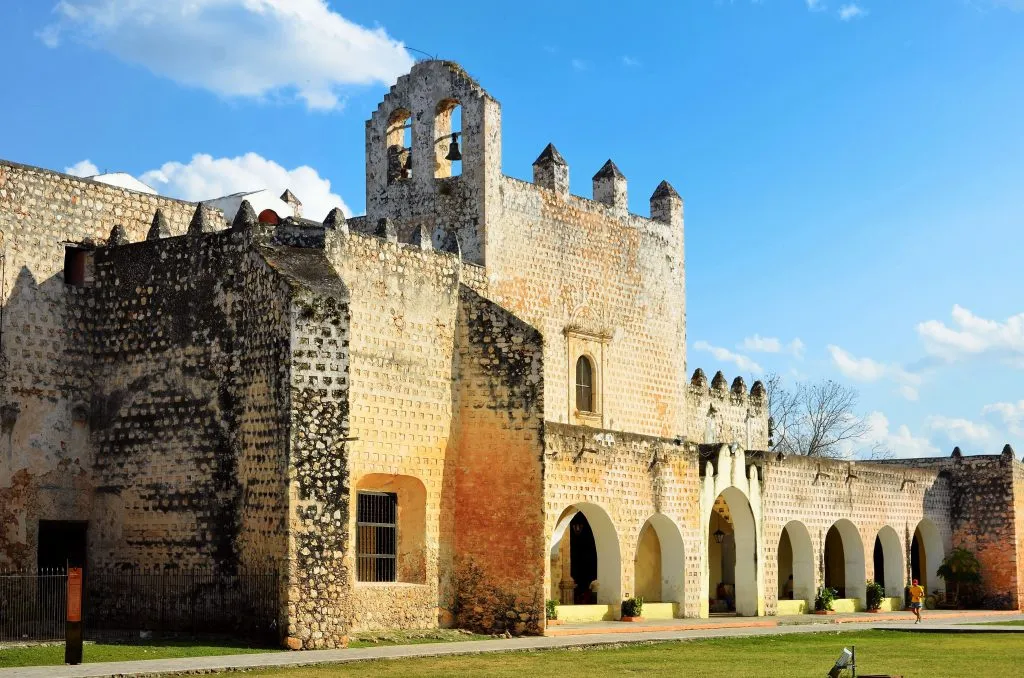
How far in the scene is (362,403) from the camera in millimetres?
21828

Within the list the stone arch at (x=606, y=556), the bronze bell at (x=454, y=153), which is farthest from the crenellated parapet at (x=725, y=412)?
the bronze bell at (x=454, y=153)

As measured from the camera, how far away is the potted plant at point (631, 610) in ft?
86.2

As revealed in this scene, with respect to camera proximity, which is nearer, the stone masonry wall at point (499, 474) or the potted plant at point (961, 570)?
the stone masonry wall at point (499, 474)

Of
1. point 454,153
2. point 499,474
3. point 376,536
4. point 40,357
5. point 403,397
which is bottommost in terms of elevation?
point 376,536

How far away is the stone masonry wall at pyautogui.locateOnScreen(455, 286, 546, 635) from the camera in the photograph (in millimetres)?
22812

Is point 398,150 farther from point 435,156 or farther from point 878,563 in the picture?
point 878,563

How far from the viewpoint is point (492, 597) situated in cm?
2297

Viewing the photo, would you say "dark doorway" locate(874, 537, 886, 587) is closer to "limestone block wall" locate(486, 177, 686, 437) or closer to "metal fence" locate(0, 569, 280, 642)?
"limestone block wall" locate(486, 177, 686, 437)

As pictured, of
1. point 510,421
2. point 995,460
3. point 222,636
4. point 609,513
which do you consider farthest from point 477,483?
point 995,460

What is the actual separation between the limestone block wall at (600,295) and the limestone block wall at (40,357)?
27.9 feet

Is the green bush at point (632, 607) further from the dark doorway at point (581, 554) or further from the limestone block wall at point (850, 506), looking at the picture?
the limestone block wall at point (850, 506)

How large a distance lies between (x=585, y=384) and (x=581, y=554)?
3.94 meters

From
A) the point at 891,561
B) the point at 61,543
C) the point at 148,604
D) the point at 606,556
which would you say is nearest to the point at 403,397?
the point at 148,604

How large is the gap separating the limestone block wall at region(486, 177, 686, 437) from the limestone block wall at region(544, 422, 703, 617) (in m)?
2.67
